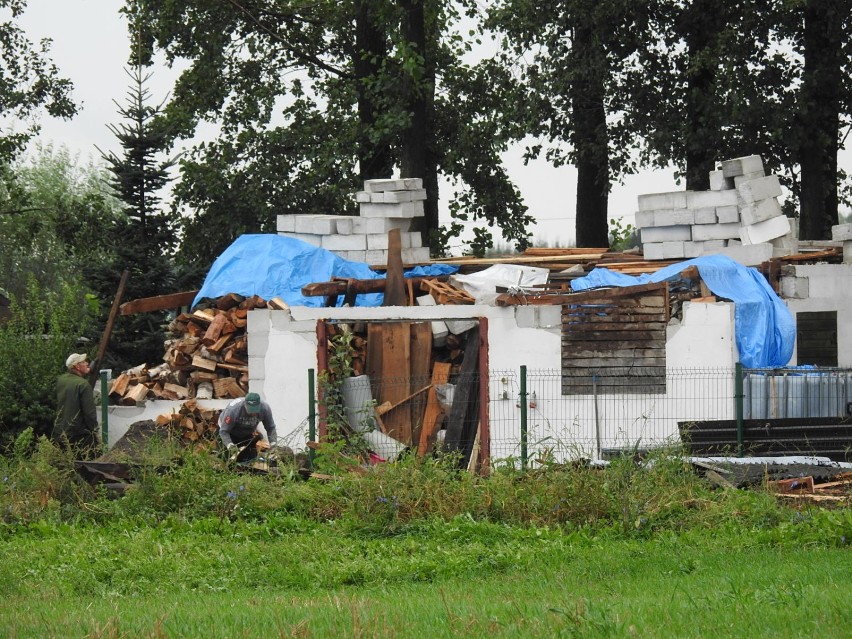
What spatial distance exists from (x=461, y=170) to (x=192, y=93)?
23.0ft

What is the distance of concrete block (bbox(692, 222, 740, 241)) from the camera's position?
1995 centimetres

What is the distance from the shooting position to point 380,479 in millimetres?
12461

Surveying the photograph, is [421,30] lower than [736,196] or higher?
higher

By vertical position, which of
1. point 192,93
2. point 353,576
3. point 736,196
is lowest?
point 353,576

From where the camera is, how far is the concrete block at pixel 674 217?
66.0ft

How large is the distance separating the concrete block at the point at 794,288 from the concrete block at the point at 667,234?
2182 millimetres

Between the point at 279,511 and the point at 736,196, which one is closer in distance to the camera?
the point at 279,511

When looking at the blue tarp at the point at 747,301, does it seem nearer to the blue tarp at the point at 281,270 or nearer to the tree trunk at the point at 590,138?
the blue tarp at the point at 281,270

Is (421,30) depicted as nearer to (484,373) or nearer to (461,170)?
(461,170)

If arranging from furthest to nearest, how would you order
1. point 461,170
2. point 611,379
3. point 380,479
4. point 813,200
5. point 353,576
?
point 461,170, point 813,200, point 611,379, point 380,479, point 353,576

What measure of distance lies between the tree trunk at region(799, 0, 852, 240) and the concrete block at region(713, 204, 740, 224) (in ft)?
20.5

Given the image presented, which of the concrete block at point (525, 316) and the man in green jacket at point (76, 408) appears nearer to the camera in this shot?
the man in green jacket at point (76, 408)

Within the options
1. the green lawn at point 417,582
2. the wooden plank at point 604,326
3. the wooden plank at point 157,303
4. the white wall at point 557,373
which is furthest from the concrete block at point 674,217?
the green lawn at point 417,582

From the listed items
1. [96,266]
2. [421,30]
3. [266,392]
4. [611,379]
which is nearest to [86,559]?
[266,392]
